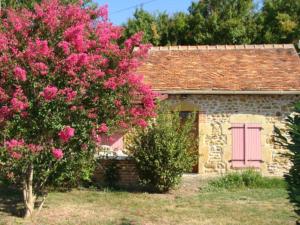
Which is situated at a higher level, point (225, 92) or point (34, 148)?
point (225, 92)

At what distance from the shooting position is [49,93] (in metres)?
7.72

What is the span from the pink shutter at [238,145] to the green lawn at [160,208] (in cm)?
279

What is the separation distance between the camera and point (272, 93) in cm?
1481

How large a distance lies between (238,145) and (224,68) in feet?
9.54

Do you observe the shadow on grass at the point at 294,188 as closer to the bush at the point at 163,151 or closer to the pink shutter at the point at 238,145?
the bush at the point at 163,151

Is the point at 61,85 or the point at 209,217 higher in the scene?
the point at 61,85

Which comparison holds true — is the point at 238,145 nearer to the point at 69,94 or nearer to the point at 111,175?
the point at 111,175

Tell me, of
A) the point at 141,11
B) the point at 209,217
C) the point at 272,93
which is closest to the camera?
the point at 209,217

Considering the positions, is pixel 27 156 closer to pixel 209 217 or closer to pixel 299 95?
pixel 209 217

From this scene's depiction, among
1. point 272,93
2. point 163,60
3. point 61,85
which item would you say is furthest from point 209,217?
point 163,60

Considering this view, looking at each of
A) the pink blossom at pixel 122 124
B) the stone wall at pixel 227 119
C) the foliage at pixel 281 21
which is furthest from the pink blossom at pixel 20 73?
the foliage at pixel 281 21

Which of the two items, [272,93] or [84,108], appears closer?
[84,108]

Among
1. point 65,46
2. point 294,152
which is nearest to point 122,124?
point 65,46

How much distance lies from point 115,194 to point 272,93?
6104 millimetres
